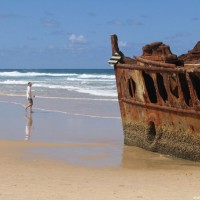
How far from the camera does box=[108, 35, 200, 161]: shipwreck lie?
799cm

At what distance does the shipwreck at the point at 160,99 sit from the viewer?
26.2ft

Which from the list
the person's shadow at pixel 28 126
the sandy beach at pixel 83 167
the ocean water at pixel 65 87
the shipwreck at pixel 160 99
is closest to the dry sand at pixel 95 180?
the sandy beach at pixel 83 167

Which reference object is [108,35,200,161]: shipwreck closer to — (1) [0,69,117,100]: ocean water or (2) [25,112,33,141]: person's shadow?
(2) [25,112,33,141]: person's shadow

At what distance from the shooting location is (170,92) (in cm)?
842

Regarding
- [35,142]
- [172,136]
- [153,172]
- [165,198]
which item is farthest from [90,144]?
[165,198]

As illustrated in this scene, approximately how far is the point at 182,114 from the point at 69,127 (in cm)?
545

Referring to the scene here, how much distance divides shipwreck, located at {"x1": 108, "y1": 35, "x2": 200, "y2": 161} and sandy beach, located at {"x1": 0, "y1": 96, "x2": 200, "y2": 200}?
0.27 m

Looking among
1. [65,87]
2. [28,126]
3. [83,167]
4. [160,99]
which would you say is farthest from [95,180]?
[65,87]

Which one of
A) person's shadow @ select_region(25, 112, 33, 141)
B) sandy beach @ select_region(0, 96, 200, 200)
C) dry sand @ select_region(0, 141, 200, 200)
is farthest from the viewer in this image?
person's shadow @ select_region(25, 112, 33, 141)

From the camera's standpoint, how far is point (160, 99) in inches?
346

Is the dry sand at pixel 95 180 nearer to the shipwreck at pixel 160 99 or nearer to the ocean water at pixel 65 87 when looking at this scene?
the shipwreck at pixel 160 99

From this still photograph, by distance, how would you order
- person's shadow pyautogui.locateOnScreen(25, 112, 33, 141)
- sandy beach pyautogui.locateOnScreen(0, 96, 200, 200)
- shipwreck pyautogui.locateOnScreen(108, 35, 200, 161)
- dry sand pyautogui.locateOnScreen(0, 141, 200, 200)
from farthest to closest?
person's shadow pyautogui.locateOnScreen(25, 112, 33, 141) < shipwreck pyautogui.locateOnScreen(108, 35, 200, 161) < sandy beach pyautogui.locateOnScreen(0, 96, 200, 200) < dry sand pyautogui.locateOnScreen(0, 141, 200, 200)

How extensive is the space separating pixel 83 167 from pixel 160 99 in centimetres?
198

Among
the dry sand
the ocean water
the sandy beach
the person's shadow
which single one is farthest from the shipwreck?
the ocean water
